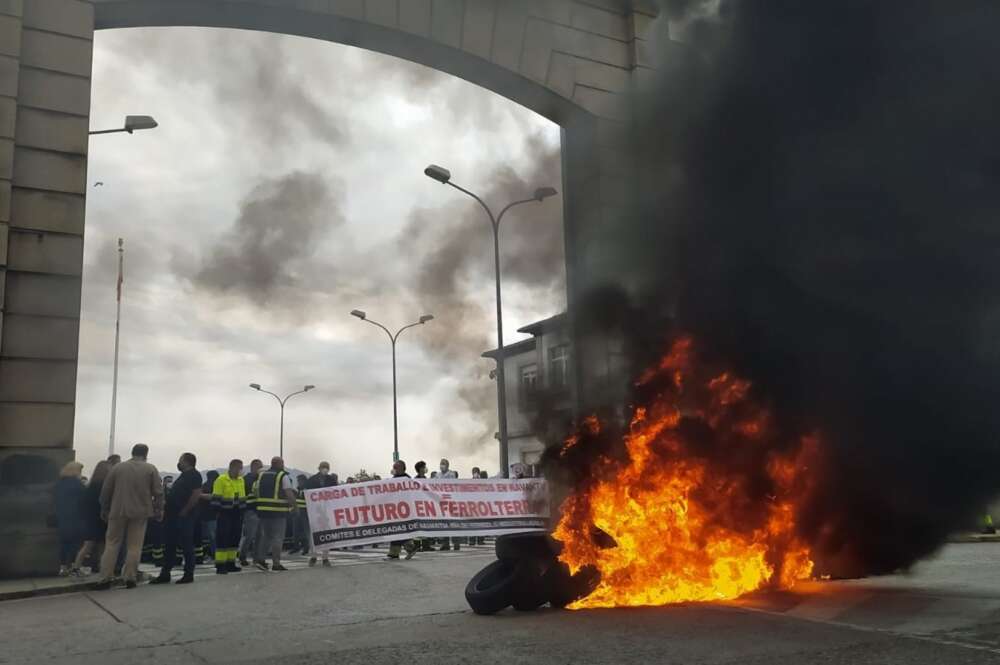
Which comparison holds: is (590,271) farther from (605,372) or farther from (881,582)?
(881,582)

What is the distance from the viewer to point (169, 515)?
1102cm

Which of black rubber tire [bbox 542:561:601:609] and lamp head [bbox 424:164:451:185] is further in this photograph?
lamp head [bbox 424:164:451:185]

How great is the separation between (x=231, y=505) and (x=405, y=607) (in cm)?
541

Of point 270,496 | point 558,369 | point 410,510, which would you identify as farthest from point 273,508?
point 558,369

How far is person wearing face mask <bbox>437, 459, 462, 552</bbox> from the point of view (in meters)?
16.7

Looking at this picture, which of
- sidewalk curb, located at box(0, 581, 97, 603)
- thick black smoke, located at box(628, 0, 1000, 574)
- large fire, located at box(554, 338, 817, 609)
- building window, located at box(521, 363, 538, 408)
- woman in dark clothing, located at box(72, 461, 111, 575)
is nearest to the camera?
large fire, located at box(554, 338, 817, 609)

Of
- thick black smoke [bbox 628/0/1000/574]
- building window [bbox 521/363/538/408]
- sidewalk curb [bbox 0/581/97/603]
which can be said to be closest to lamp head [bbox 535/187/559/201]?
Answer: building window [bbox 521/363/538/408]

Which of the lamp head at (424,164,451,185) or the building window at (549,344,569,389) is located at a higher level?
the lamp head at (424,164,451,185)

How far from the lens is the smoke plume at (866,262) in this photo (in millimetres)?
8023

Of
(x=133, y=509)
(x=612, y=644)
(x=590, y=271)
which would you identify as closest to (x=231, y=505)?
(x=133, y=509)

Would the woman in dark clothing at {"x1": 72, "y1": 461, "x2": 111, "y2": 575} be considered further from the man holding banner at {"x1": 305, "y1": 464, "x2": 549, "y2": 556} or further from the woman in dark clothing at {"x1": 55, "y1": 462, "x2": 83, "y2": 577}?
the man holding banner at {"x1": 305, "y1": 464, "x2": 549, "y2": 556}

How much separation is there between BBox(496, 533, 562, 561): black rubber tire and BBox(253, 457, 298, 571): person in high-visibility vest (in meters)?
6.14

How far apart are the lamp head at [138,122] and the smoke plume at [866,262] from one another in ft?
40.2

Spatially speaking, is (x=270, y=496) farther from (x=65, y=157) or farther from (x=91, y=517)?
(x=65, y=157)
